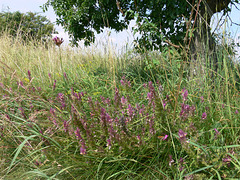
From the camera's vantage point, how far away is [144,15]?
177 inches

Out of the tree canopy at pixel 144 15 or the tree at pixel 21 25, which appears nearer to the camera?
the tree canopy at pixel 144 15

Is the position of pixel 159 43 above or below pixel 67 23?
below

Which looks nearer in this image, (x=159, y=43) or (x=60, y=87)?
(x=60, y=87)

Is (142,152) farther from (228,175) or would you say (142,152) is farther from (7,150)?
(7,150)

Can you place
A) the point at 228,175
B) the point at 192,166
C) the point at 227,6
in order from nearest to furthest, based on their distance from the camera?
the point at 228,175
the point at 192,166
the point at 227,6

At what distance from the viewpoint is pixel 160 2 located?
429 cm

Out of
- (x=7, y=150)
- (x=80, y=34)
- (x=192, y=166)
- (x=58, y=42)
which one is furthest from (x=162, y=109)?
(x=80, y=34)

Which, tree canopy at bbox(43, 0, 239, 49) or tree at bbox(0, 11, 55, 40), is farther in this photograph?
tree at bbox(0, 11, 55, 40)

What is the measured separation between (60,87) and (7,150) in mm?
1400

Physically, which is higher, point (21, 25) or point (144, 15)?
point (21, 25)

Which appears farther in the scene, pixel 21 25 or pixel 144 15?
pixel 21 25

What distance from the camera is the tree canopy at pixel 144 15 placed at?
163 inches

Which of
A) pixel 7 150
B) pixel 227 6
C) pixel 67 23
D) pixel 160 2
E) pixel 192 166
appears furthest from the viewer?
pixel 67 23

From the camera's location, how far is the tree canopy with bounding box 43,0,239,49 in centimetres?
413
